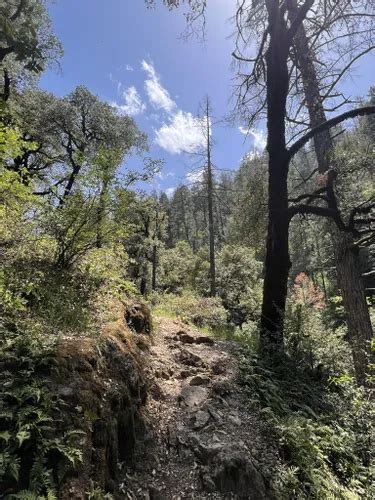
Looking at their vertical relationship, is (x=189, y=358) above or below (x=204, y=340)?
below

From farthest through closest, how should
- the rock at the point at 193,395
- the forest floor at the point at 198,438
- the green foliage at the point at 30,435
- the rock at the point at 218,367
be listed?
the rock at the point at 218,367, the rock at the point at 193,395, the forest floor at the point at 198,438, the green foliage at the point at 30,435

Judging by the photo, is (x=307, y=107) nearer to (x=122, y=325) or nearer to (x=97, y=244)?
(x=97, y=244)

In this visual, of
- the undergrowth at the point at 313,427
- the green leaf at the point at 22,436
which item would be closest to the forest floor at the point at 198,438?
the undergrowth at the point at 313,427

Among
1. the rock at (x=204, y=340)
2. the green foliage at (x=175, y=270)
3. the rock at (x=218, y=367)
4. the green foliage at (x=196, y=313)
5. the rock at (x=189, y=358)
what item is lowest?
the rock at (x=218, y=367)

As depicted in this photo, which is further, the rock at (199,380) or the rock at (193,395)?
the rock at (199,380)

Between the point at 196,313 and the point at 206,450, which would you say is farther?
the point at 196,313

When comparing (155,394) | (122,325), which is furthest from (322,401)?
(122,325)

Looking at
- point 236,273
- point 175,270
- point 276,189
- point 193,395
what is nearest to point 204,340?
point 193,395

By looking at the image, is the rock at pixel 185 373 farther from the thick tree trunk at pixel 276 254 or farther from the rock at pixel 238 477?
the thick tree trunk at pixel 276 254

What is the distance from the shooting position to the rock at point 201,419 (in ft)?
12.7

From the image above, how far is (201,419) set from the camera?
396 centimetres

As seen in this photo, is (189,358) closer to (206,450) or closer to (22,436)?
(206,450)

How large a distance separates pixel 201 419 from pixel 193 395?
46 centimetres

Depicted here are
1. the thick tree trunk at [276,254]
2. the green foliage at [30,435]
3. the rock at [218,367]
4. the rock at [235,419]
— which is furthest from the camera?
the thick tree trunk at [276,254]
